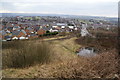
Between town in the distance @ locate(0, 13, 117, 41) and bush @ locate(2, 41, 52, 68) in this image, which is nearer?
bush @ locate(2, 41, 52, 68)

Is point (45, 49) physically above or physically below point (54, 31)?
below

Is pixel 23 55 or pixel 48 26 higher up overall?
pixel 48 26

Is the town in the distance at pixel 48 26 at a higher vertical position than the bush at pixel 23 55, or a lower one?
higher

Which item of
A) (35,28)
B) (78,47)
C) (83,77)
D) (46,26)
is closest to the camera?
(83,77)

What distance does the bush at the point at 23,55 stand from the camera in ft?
11.4

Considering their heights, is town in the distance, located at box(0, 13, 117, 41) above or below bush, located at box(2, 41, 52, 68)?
above

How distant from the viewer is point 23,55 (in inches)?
138

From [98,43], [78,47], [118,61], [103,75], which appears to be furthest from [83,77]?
[78,47]

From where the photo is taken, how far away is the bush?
11.4 ft

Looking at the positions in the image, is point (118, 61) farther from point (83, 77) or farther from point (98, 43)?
point (98, 43)

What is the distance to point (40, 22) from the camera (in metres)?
4.81

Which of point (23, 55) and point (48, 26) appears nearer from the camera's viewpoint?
point (23, 55)

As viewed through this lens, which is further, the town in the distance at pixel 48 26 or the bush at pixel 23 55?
the town in the distance at pixel 48 26

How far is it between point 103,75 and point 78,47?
372 cm
